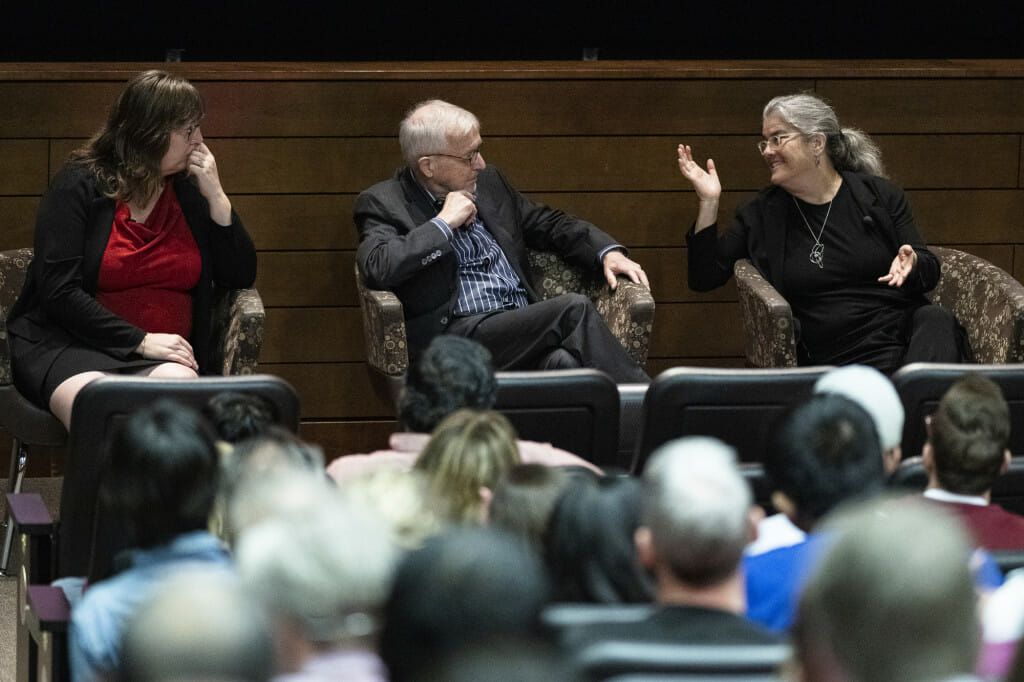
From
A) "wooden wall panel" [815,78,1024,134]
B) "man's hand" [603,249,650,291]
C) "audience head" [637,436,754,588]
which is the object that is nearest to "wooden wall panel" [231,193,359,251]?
"man's hand" [603,249,650,291]

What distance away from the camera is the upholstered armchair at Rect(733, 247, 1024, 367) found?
455 centimetres

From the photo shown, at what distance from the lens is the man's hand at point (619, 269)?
469cm

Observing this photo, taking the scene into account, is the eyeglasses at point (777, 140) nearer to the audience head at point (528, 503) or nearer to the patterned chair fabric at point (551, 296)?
Result: the patterned chair fabric at point (551, 296)

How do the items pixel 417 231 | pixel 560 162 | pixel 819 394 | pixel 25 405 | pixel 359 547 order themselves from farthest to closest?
pixel 560 162 < pixel 417 231 < pixel 25 405 < pixel 819 394 < pixel 359 547

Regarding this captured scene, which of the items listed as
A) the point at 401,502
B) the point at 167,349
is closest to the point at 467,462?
the point at 401,502

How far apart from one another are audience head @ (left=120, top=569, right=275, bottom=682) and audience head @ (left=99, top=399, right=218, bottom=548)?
0.80 m

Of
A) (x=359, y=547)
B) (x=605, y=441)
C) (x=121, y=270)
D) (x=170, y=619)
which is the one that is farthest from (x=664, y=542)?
(x=121, y=270)

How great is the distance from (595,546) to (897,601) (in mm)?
586

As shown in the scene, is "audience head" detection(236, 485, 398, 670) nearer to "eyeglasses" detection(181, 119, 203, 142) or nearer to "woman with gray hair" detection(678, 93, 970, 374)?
"eyeglasses" detection(181, 119, 203, 142)

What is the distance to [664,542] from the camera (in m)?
1.81

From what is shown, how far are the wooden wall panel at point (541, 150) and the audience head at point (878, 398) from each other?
244cm

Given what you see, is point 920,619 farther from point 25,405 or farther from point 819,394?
point 25,405

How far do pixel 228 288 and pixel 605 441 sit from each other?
1683mm

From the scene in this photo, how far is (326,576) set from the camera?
1.57m
